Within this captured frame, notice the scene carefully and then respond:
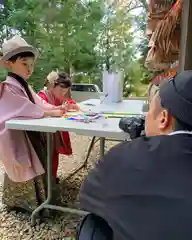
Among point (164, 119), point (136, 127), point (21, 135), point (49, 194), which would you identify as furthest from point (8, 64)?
point (164, 119)

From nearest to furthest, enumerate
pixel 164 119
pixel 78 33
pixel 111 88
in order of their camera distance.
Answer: pixel 164 119 < pixel 111 88 < pixel 78 33

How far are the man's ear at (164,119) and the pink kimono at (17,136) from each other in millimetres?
1104

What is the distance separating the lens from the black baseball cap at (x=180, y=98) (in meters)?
0.52

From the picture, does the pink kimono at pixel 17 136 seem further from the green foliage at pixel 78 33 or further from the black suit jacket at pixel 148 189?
the green foliage at pixel 78 33

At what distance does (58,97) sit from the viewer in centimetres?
220

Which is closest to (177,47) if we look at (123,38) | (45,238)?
(45,238)

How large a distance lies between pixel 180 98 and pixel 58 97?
1.73m

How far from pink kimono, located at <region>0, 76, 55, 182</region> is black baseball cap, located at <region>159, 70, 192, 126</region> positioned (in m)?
1.14

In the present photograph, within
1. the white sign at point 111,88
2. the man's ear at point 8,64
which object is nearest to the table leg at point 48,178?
the man's ear at point 8,64

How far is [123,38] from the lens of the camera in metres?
4.33

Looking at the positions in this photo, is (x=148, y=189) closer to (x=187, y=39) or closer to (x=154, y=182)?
(x=154, y=182)

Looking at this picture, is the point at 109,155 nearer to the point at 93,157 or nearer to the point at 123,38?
the point at 93,157

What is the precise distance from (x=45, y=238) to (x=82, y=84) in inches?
112

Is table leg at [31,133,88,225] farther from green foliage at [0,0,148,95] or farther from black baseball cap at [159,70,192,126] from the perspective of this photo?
green foliage at [0,0,148,95]
